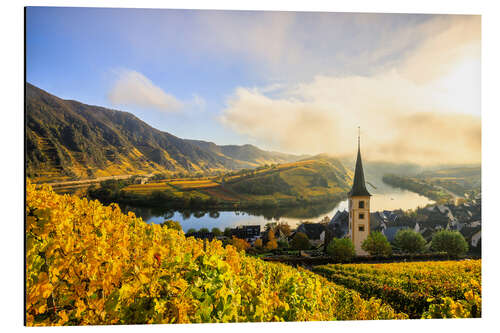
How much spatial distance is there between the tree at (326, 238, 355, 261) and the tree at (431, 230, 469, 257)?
43.0 inches

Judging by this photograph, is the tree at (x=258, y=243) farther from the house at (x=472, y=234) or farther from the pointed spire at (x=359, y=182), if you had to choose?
the house at (x=472, y=234)

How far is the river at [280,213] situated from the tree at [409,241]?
32cm

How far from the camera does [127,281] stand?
2.43 m

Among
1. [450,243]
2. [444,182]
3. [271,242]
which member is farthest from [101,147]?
[450,243]

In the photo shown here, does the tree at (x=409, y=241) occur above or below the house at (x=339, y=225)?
below

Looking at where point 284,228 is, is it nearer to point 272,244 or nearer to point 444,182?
point 272,244

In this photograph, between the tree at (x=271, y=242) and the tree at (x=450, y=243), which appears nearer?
the tree at (x=271, y=242)

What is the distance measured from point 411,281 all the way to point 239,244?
2228mm

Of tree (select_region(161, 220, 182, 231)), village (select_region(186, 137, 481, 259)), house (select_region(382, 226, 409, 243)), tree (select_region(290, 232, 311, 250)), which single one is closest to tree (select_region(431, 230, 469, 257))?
village (select_region(186, 137, 481, 259))

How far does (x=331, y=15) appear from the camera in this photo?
3.77 meters

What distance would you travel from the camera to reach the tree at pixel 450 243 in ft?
13.3

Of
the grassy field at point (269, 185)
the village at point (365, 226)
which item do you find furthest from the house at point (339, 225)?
the grassy field at point (269, 185)

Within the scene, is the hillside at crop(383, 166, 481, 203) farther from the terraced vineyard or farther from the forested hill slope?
the forested hill slope
